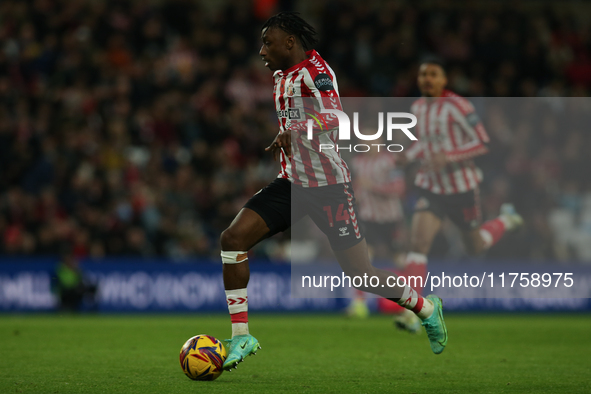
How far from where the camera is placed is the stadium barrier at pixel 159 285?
13.2 m

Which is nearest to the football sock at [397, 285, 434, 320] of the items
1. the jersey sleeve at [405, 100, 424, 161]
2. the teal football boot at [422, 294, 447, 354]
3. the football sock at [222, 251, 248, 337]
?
the teal football boot at [422, 294, 447, 354]

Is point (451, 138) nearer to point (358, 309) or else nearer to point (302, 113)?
point (302, 113)

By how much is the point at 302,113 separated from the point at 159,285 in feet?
27.4

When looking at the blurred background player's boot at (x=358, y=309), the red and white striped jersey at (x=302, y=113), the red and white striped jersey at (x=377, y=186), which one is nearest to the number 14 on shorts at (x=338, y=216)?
the red and white striped jersey at (x=302, y=113)

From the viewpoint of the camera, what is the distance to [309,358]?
23.1 feet

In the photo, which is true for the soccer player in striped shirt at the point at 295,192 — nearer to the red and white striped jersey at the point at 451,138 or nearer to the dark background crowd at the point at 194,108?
the red and white striped jersey at the point at 451,138

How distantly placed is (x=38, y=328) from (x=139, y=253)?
377 centimetres

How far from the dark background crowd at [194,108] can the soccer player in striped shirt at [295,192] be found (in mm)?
7866

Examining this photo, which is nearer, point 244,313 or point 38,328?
point 244,313

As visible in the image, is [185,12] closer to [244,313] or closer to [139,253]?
[139,253]

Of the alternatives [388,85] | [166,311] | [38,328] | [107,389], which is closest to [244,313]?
[107,389]

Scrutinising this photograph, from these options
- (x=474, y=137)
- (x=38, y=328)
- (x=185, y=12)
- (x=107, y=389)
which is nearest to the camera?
(x=107, y=389)

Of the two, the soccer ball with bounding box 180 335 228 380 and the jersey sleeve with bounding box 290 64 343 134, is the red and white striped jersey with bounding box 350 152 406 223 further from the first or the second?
the soccer ball with bounding box 180 335 228 380

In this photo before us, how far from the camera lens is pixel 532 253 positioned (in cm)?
1371
